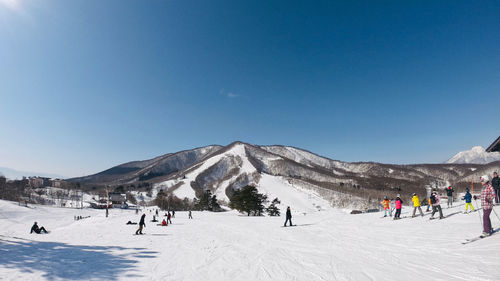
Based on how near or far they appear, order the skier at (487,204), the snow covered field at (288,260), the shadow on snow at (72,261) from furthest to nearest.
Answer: the skier at (487,204) → the shadow on snow at (72,261) → the snow covered field at (288,260)

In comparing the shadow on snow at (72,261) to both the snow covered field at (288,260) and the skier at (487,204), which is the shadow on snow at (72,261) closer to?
the snow covered field at (288,260)

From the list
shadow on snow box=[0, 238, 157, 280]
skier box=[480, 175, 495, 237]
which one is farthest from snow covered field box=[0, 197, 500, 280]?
skier box=[480, 175, 495, 237]

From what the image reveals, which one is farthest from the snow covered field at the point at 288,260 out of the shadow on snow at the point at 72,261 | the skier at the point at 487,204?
the skier at the point at 487,204

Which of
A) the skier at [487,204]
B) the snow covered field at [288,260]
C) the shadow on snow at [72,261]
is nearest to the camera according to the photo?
the snow covered field at [288,260]

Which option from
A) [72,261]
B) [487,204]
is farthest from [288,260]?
[72,261]

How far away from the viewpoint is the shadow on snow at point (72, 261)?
7.69 meters

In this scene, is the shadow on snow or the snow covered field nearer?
the snow covered field

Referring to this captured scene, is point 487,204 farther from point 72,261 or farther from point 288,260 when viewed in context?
point 72,261

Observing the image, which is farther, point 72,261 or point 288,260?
point 72,261

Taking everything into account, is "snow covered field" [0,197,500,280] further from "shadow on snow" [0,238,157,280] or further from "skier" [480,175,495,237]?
"skier" [480,175,495,237]

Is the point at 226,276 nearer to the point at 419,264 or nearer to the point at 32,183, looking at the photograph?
the point at 419,264

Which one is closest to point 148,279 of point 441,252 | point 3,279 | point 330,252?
point 3,279

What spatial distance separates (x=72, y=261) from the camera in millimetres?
9289

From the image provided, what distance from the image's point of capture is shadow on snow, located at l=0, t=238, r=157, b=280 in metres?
7.69
